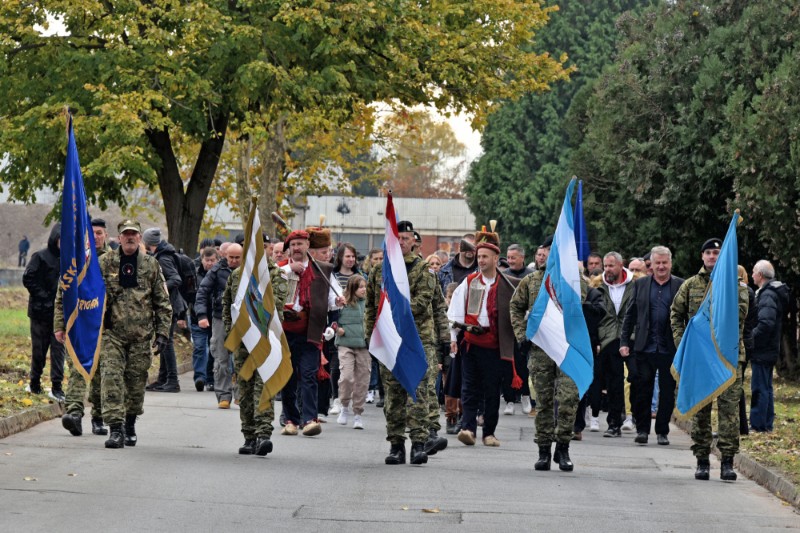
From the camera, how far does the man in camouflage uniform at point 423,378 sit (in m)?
12.9

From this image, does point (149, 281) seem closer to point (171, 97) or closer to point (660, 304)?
point (660, 304)

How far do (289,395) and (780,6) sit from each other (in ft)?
50.9

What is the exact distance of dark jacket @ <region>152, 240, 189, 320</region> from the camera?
18.1m

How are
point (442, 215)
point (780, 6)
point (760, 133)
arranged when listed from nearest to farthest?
point (760, 133) < point (780, 6) < point (442, 215)

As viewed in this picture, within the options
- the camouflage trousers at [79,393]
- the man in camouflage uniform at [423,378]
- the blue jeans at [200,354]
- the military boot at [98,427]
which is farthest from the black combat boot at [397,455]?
the blue jeans at [200,354]

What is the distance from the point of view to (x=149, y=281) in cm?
1351

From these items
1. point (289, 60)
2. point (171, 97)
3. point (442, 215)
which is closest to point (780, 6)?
point (289, 60)

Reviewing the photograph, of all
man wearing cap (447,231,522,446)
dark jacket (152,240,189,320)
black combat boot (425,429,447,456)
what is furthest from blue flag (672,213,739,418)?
dark jacket (152,240,189,320)

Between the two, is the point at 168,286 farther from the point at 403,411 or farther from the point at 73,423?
the point at 403,411

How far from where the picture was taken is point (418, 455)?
12.9 metres

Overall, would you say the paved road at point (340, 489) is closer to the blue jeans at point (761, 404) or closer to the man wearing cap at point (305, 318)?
the man wearing cap at point (305, 318)

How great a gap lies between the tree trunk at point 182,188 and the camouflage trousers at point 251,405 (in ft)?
57.5

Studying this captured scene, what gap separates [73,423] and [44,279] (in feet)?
10.2

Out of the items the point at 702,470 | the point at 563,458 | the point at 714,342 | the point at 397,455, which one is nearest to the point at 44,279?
the point at 397,455
